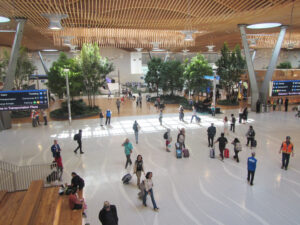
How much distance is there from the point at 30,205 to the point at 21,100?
913 cm

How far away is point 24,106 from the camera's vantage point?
13625 millimetres

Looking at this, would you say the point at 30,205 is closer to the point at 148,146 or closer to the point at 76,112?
the point at 148,146

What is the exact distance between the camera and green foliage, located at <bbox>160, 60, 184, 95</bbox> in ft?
96.1

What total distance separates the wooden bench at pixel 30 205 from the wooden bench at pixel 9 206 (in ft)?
0.90

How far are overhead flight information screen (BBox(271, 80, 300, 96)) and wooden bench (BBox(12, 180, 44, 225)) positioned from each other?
13.7 metres

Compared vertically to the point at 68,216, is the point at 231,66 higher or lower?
higher

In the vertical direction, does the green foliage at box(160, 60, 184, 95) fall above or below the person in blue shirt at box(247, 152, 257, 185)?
above

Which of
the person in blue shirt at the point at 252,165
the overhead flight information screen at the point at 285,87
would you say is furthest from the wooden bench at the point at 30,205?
the overhead flight information screen at the point at 285,87

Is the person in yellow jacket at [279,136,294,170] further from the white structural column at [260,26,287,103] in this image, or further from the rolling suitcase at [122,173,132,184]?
the white structural column at [260,26,287,103]

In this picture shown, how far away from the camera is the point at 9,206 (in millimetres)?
6406

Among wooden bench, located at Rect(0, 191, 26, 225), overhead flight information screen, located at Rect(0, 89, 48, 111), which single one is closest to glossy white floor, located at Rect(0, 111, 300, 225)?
wooden bench, located at Rect(0, 191, 26, 225)

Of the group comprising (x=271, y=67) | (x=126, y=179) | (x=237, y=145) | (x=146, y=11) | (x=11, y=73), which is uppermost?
(x=146, y=11)

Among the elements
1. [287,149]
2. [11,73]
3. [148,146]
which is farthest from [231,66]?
[11,73]

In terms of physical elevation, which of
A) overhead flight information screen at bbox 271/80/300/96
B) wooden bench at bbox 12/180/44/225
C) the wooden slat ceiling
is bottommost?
wooden bench at bbox 12/180/44/225
